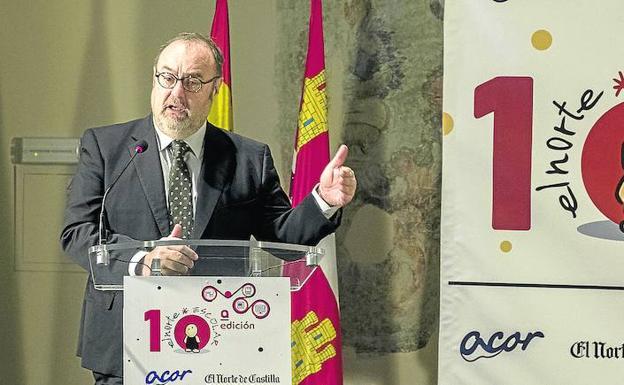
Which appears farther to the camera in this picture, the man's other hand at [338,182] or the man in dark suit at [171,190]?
the man in dark suit at [171,190]

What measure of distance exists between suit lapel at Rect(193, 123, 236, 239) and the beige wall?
1.51m

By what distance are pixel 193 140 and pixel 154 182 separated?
0.18m

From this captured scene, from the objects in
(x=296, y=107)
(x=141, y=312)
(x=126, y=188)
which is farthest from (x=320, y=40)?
(x=141, y=312)

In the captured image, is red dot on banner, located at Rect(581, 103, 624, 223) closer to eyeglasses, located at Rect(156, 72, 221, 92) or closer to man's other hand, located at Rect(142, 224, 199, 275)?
eyeglasses, located at Rect(156, 72, 221, 92)

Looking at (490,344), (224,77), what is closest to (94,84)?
(224,77)

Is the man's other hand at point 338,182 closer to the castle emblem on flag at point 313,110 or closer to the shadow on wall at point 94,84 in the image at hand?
the castle emblem on flag at point 313,110

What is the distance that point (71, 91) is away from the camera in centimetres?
412

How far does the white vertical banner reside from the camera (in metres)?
3.23

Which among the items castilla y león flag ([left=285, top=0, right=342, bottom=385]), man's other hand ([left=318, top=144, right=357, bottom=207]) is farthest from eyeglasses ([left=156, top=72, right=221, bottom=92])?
castilla y león flag ([left=285, top=0, right=342, bottom=385])

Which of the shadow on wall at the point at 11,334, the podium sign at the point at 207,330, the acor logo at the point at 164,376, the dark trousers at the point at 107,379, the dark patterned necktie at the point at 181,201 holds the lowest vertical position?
the shadow on wall at the point at 11,334

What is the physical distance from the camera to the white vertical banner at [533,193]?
3232 millimetres

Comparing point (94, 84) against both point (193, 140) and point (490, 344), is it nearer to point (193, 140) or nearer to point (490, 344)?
point (193, 140)

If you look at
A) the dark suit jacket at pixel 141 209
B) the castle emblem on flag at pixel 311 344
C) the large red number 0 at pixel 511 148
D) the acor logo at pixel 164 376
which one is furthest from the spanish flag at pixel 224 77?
the acor logo at pixel 164 376

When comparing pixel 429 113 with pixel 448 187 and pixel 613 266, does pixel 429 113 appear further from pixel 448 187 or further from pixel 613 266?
pixel 613 266
